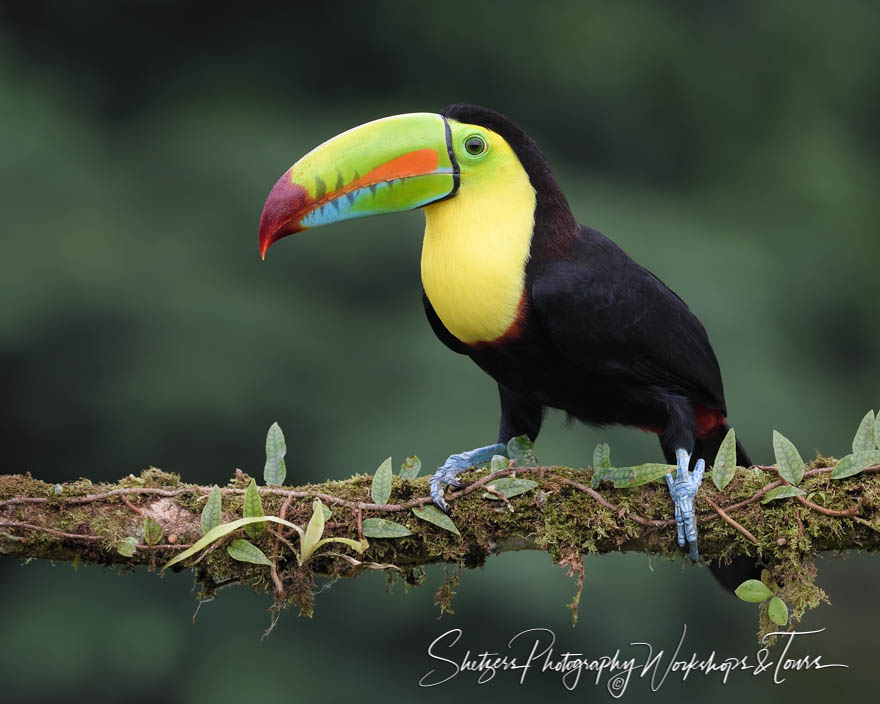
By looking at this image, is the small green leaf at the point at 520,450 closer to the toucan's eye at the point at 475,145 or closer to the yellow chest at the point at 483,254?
the yellow chest at the point at 483,254

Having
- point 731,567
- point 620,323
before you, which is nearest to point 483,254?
point 620,323

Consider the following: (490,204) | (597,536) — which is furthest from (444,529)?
(490,204)

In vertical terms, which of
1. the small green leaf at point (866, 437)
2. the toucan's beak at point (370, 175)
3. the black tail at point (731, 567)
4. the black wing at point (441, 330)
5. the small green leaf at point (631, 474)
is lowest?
the black tail at point (731, 567)

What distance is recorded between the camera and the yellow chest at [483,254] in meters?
2.29

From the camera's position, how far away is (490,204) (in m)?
2.33

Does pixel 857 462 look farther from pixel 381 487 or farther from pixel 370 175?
pixel 370 175

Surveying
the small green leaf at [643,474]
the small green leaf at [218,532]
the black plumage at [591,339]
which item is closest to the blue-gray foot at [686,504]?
the small green leaf at [643,474]

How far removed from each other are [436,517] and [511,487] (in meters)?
0.16

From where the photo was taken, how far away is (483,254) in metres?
2.29

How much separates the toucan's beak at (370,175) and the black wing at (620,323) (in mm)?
305

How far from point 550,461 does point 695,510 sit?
148 cm

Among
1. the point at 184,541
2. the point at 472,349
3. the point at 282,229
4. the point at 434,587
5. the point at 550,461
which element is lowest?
the point at 434,587

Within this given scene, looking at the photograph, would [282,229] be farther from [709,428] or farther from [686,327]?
[709,428]

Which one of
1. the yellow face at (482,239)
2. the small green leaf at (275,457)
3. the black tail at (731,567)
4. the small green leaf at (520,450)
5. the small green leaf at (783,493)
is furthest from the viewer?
the small green leaf at (520,450)
